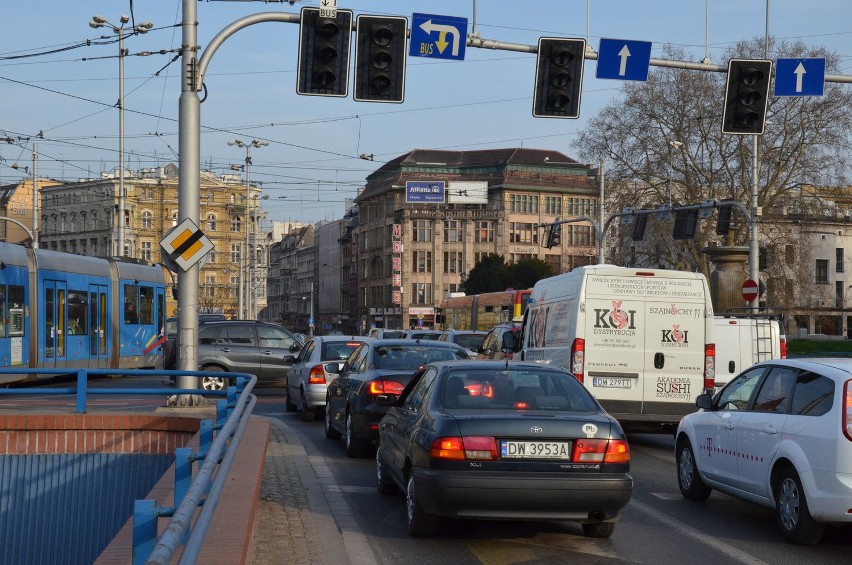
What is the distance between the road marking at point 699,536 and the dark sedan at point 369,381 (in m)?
3.82

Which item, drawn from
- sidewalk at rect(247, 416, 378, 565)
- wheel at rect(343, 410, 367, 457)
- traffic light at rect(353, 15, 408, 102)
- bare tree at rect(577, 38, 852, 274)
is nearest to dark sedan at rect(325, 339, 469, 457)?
wheel at rect(343, 410, 367, 457)

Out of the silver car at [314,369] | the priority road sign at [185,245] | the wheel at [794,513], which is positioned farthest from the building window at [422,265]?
the wheel at [794,513]

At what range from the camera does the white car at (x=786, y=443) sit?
8922mm

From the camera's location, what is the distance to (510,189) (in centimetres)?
12131

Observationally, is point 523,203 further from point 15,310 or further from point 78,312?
point 15,310

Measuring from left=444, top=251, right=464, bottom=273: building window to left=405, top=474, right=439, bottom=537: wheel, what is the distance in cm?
11497

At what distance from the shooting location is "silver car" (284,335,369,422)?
20.3 meters

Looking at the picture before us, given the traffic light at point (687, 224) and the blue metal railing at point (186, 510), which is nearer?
the blue metal railing at point (186, 510)

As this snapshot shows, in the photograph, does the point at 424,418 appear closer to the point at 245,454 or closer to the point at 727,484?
the point at 245,454

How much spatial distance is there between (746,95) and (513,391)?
11.1m

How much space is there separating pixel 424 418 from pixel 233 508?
2.39 metres

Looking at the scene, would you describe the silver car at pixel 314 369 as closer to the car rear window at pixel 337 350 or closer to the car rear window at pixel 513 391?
the car rear window at pixel 337 350

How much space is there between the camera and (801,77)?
780 inches

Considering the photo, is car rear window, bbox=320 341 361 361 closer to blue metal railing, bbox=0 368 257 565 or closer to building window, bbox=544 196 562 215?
blue metal railing, bbox=0 368 257 565
